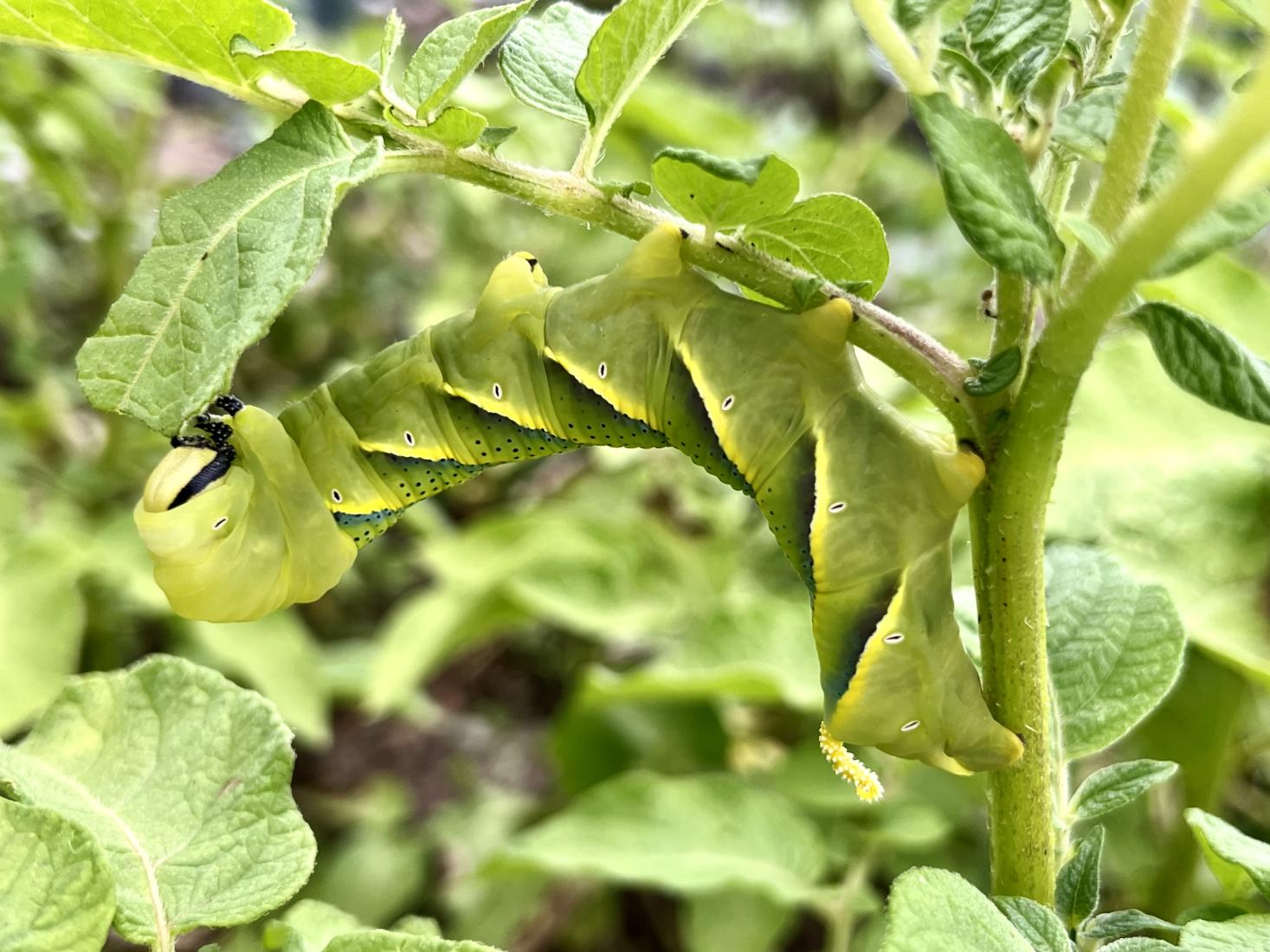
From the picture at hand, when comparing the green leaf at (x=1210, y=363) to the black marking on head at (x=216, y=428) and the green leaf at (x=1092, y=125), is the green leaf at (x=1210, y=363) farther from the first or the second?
the black marking on head at (x=216, y=428)

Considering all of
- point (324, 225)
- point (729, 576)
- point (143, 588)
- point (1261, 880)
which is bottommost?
point (143, 588)

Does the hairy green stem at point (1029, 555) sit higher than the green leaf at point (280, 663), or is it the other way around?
the hairy green stem at point (1029, 555)

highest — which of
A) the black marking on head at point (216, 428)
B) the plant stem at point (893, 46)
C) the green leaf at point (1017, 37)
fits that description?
the green leaf at point (1017, 37)

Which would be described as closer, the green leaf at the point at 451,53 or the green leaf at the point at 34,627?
the green leaf at the point at 451,53

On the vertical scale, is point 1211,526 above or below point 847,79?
above

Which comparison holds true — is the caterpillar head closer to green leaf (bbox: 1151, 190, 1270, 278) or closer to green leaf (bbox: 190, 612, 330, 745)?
green leaf (bbox: 1151, 190, 1270, 278)

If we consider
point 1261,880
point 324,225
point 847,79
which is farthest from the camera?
point 847,79

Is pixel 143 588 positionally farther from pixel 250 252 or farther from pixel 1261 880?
pixel 1261 880

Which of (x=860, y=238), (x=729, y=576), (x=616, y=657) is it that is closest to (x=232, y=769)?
(x=860, y=238)

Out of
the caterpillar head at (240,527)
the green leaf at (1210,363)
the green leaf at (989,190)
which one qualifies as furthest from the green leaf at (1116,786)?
the caterpillar head at (240,527)
